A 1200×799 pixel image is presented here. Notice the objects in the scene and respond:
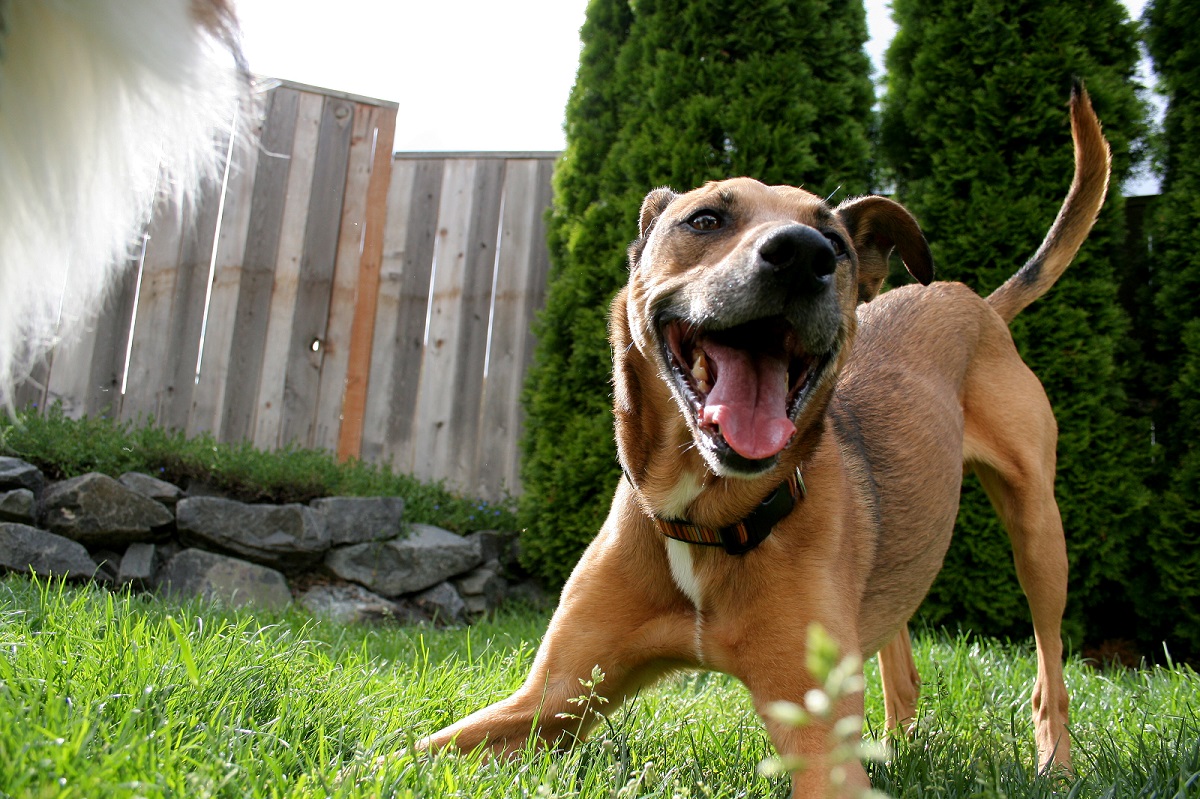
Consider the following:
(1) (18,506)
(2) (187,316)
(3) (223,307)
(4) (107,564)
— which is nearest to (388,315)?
(3) (223,307)

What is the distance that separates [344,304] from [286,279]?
18.6 inches

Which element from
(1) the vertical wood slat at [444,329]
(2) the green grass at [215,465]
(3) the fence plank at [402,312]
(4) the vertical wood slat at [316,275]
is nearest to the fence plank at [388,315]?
(3) the fence plank at [402,312]

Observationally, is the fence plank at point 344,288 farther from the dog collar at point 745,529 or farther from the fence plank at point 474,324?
the dog collar at point 745,529

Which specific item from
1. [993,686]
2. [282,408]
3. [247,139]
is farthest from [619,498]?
[282,408]

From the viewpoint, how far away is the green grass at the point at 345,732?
172cm

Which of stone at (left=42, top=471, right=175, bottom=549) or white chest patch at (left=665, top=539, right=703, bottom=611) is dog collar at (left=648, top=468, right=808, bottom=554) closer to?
white chest patch at (left=665, top=539, right=703, bottom=611)

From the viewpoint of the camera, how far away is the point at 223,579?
5.50m

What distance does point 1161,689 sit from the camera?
3.98 meters

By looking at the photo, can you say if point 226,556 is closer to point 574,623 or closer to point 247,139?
point 574,623

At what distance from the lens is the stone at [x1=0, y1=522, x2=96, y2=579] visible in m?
4.91

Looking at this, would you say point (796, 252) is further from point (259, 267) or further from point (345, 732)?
point (259, 267)

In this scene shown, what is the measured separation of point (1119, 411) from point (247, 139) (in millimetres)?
5510

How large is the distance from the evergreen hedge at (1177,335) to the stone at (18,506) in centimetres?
645

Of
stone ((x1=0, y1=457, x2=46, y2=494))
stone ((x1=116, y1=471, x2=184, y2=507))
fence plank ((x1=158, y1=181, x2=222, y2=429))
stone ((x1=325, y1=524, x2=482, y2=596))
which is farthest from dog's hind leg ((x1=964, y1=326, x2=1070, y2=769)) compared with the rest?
fence plank ((x1=158, y1=181, x2=222, y2=429))
